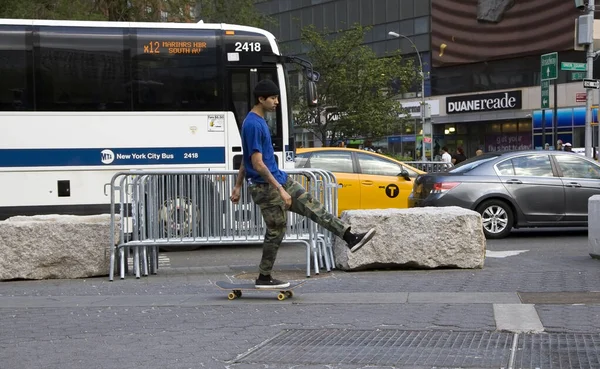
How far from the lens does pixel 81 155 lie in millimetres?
13430

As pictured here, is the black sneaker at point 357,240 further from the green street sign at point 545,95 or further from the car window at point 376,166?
the green street sign at point 545,95

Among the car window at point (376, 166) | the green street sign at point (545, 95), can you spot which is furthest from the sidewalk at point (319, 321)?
the green street sign at point (545, 95)

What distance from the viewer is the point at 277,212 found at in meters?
7.64

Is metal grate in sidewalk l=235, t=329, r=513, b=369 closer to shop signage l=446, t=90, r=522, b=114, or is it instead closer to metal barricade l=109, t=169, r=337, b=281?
metal barricade l=109, t=169, r=337, b=281

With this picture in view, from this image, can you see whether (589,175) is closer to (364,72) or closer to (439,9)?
(364,72)

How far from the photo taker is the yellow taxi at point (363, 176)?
1579 centimetres

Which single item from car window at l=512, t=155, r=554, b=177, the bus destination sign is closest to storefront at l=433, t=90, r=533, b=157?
car window at l=512, t=155, r=554, b=177

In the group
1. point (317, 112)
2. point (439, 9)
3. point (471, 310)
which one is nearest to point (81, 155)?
point (471, 310)

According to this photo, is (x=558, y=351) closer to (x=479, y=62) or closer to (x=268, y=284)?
(x=268, y=284)

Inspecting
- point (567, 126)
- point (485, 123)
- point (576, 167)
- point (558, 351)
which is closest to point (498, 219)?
point (576, 167)

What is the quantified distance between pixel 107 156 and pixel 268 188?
660 cm

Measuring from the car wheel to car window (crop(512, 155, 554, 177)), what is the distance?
624mm

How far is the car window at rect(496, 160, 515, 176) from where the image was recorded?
13.8m

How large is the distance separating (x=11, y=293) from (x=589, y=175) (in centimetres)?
962
